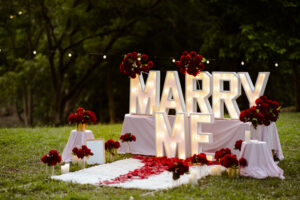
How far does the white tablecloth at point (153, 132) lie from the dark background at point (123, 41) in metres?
9.07

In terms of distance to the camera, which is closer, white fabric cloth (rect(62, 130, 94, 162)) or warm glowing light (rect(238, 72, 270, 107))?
warm glowing light (rect(238, 72, 270, 107))

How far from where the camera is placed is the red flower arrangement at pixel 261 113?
8.59 metres

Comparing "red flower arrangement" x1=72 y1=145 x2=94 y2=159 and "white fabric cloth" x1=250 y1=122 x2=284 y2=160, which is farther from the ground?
"white fabric cloth" x1=250 y1=122 x2=284 y2=160

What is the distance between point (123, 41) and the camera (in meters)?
23.5

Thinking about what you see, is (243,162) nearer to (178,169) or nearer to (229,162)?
(229,162)

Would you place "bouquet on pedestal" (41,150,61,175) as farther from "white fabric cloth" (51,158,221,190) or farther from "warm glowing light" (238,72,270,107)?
"warm glowing light" (238,72,270,107)

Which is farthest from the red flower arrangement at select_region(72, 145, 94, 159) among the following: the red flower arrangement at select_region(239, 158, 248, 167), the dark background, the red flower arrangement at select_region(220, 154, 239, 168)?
the dark background

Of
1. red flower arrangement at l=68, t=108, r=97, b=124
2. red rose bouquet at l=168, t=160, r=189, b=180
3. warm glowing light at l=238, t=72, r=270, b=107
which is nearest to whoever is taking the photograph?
red rose bouquet at l=168, t=160, r=189, b=180

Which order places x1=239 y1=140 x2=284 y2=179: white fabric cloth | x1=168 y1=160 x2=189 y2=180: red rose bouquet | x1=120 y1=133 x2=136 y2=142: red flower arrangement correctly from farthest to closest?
1. x1=120 y1=133 x2=136 y2=142: red flower arrangement
2. x1=239 y1=140 x2=284 y2=179: white fabric cloth
3. x1=168 y1=160 x2=189 y2=180: red rose bouquet

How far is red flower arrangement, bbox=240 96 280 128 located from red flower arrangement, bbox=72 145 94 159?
312 cm

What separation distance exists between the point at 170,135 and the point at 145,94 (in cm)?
135

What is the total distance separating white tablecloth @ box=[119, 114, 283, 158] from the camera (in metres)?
9.86

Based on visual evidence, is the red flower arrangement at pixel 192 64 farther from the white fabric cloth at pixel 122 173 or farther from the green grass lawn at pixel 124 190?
the green grass lawn at pixel 124 190

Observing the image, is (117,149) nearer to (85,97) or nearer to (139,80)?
(139,80)
